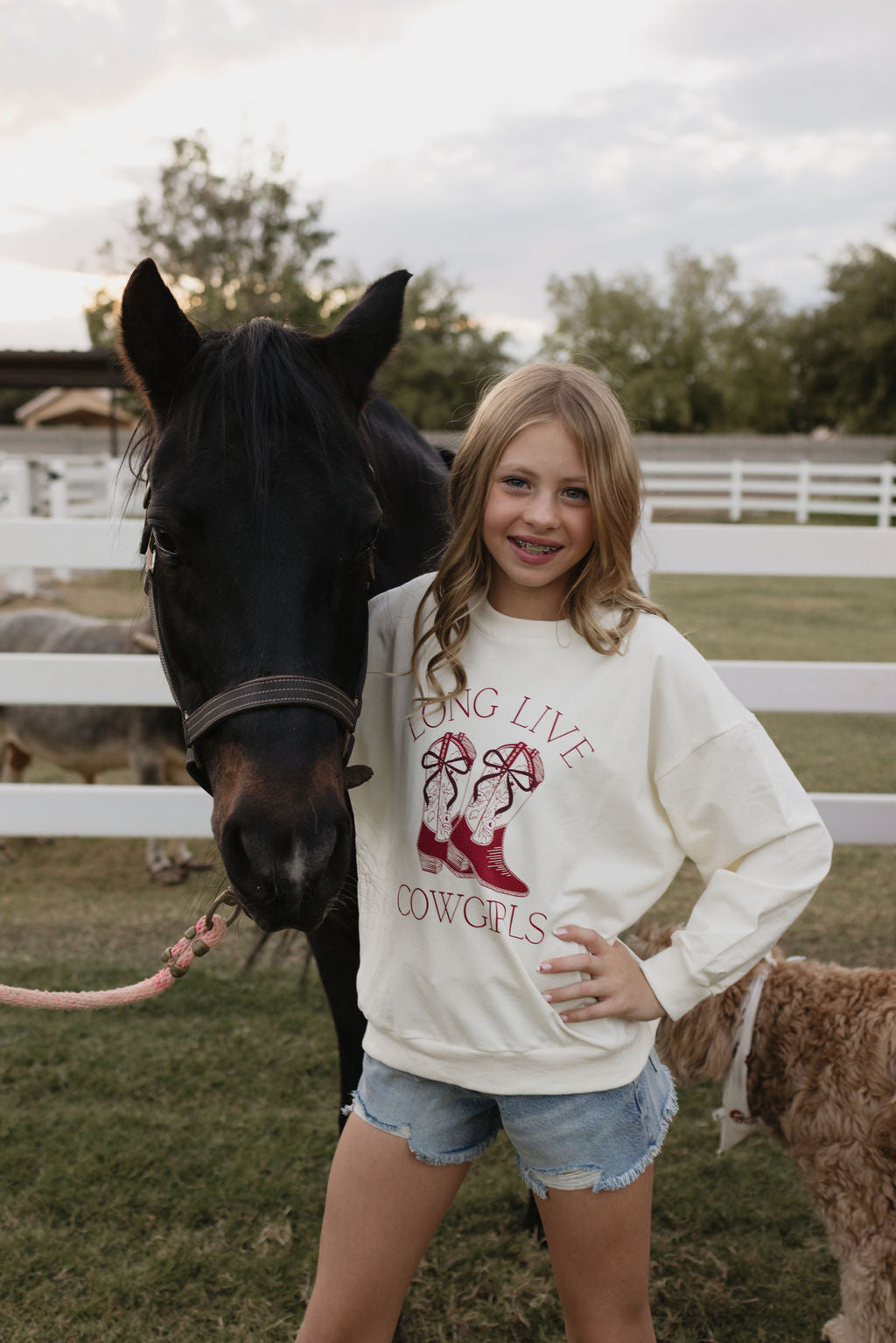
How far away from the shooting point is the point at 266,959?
3877 mm

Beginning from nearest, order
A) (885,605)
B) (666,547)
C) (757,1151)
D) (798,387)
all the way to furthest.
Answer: (757,1151)
(666,547)
(885,605)
(798,387)

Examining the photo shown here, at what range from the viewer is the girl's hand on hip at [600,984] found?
1.29m

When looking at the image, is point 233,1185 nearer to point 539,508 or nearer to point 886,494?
point 539,508

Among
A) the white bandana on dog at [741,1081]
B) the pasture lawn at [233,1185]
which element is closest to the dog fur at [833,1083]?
the white bandana on dog at [741,1081]

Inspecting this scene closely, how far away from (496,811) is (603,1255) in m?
0.63

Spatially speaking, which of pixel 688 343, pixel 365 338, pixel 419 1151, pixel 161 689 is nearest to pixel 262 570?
pixel 365 338

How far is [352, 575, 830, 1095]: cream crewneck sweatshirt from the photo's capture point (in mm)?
1322

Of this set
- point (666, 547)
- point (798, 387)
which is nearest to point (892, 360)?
point (798, 387)

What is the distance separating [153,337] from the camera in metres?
1.52

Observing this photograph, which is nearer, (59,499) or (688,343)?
(59,499)

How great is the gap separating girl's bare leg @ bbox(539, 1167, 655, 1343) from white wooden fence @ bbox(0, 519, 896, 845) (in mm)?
2563

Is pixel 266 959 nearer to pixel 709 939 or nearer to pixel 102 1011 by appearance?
pixel 102 1011

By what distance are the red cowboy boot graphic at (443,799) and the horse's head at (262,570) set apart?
0.42 feet

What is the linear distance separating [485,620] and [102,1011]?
2.71 m
